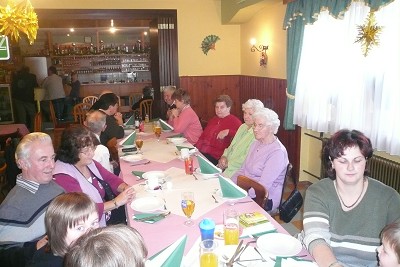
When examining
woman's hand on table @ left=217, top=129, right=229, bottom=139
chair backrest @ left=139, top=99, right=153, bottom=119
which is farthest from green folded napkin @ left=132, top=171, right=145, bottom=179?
chair backrest @ left=139, top=99, right=153, bottom=119

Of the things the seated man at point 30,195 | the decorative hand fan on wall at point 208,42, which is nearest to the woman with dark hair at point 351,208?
the seated man at point 30,195

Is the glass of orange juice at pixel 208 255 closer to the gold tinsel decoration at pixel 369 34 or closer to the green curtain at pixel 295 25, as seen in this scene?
the gold tinsel decoration at pixel 369 34

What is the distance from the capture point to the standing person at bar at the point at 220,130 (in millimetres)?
4059

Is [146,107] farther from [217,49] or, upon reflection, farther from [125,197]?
[125,197]

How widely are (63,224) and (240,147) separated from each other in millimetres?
2244

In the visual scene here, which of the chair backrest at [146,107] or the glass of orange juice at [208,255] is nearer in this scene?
the glass of orange juice at [208,255]

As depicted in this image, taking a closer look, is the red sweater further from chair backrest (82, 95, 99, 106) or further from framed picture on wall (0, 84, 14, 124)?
framed picture on wall (0, 84, 14, 124)

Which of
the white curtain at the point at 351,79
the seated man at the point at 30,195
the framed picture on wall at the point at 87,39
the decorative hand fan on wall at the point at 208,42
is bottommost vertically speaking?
the seated man at the point at 30,195

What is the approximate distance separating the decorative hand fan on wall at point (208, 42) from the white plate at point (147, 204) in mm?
4952

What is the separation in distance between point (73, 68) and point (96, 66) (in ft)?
2.16

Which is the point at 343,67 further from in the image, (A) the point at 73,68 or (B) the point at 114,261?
(A) the point at 73,68

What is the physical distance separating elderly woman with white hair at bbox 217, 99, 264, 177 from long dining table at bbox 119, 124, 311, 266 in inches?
17.7

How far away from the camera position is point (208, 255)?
57.7 inches

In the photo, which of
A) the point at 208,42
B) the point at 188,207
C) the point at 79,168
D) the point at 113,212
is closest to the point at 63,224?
the point at 188,207
